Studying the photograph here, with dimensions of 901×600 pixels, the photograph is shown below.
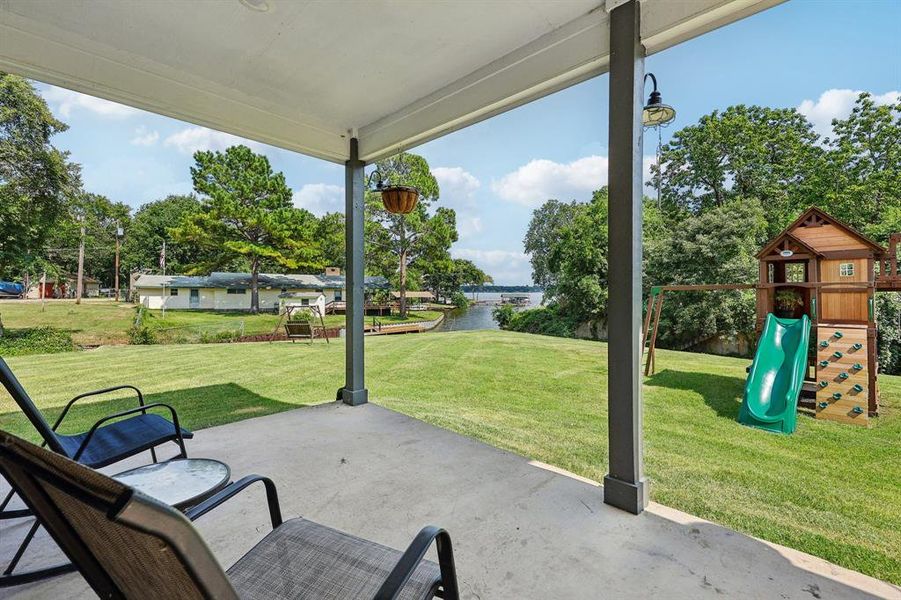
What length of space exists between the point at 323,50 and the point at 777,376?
16.1 ft

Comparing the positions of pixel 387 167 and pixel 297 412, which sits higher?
pixel 387 167

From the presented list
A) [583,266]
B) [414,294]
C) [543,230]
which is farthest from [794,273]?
[414,294]

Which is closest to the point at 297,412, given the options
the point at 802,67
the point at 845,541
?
the point at 845,541

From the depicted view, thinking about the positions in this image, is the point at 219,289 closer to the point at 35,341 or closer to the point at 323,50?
the point at 35,341

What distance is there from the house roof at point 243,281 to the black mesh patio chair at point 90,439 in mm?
15635

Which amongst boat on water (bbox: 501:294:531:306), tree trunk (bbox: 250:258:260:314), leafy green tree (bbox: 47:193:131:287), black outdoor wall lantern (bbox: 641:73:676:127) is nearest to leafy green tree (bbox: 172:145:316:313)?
tree trunk (bbox: 250:258:260:314)

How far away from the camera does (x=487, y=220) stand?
1820 centimetres

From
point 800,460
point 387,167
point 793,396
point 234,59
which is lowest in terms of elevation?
point 800,460

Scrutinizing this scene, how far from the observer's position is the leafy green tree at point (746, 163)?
5633mm

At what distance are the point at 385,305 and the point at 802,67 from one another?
16.8m

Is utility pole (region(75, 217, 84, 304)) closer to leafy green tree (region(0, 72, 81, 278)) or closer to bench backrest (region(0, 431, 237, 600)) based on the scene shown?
leafy green tree (region(0, 72, 81, 278))

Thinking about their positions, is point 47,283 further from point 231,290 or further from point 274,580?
point 274,580

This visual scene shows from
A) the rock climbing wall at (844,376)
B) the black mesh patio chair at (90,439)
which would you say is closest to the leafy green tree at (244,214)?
the black mesh patio chair at (90,439)

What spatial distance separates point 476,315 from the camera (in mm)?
19516
